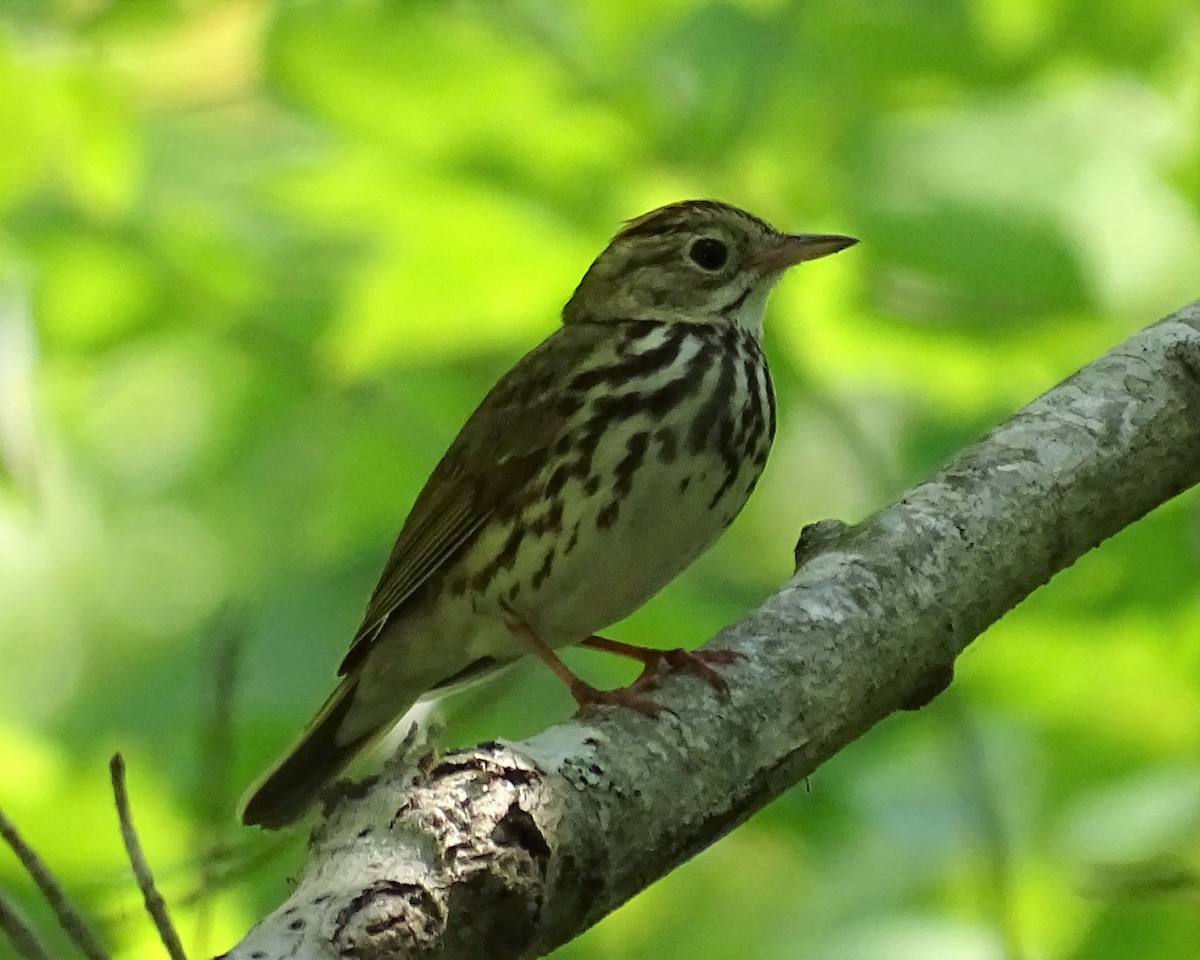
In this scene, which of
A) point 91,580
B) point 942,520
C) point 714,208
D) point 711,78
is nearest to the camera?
point 942,520

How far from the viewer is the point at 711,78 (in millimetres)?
2863

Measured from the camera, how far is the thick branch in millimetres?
1338

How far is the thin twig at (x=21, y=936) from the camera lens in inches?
50.6

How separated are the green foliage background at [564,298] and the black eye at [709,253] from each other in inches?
6.5

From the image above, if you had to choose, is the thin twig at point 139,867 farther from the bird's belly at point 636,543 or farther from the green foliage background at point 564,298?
the bird's belly at point 636,543

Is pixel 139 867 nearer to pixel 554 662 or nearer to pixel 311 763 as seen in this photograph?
pixel 554 662

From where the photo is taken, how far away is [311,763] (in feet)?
10.5

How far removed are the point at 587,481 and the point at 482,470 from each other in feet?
0.99

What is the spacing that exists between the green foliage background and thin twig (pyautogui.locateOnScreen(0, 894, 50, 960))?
36.6 inches

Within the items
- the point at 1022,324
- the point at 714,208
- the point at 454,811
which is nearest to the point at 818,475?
the point at 714,208

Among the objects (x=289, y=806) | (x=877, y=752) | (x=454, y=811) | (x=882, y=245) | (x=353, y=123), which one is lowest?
(x=877, y=752)

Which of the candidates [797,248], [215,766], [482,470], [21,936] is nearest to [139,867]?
[21,936]

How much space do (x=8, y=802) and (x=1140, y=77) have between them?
2.24 meters

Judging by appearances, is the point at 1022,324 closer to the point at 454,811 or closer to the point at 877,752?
the point at 877,752
